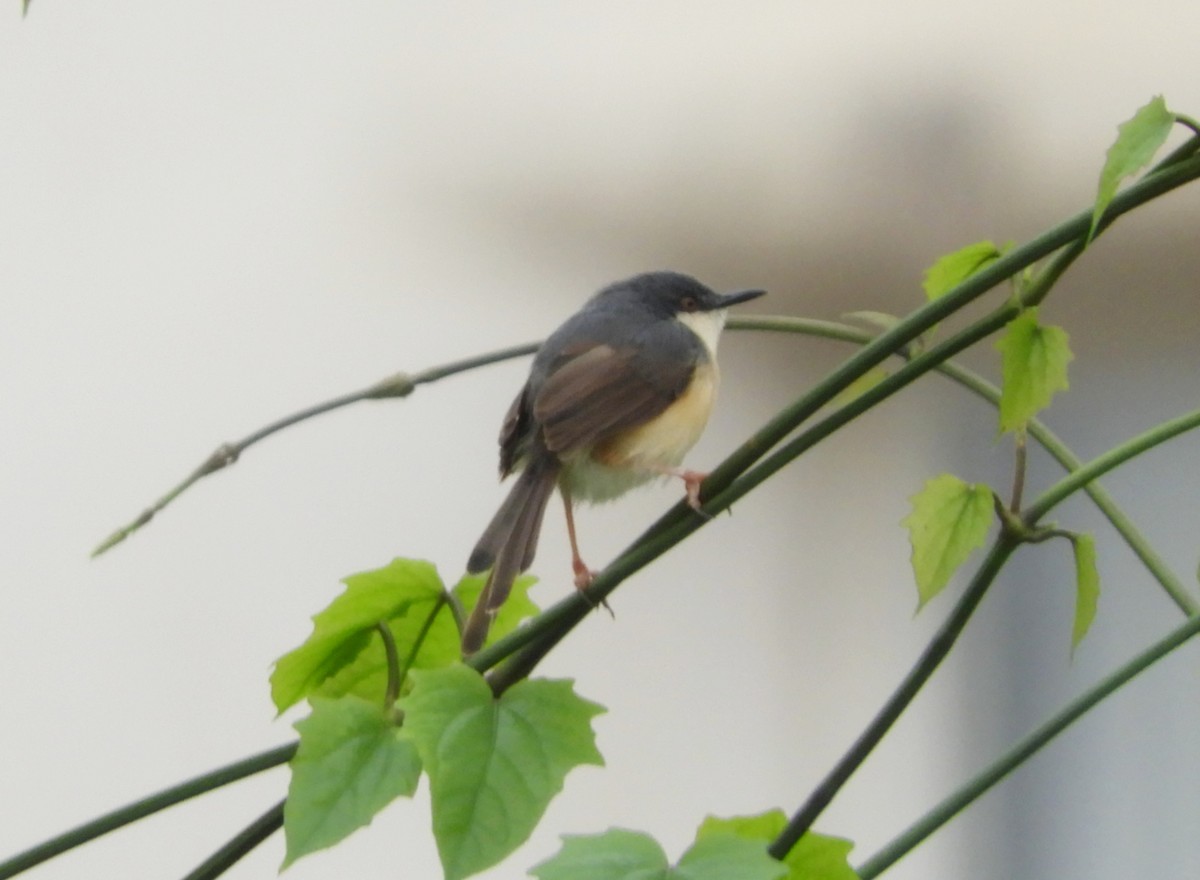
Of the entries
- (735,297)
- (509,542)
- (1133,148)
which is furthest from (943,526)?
(735,297)

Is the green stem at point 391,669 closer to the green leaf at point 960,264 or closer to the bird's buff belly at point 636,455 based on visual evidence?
the green leaf at point 960,264

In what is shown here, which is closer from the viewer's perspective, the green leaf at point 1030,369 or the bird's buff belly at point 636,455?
the green leaf at point 1030,369

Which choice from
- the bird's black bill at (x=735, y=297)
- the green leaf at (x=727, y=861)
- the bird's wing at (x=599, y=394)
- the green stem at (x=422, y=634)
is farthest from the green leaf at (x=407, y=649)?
the bird's black bill at (x=735, y=297)

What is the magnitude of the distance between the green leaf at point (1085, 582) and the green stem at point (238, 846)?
0.47 metres

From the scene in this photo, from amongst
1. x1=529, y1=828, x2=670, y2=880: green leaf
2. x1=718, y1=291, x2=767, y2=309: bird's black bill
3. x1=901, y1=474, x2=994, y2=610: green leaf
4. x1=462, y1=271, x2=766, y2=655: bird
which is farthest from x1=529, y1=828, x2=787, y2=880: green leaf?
x1=718, y1=291, x2=767, y2=309: bird's black bill

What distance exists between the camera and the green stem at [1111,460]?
78cm

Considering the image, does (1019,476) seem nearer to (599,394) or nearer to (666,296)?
(599,394)

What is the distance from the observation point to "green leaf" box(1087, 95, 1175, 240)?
68 cm

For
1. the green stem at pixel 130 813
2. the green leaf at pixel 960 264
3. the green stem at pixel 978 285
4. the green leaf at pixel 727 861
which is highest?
the green leaf at pixel 960 264

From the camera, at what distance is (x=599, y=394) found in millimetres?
1514

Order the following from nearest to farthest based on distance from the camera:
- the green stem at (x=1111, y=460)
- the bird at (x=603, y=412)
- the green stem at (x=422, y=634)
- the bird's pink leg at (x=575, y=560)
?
the green stem at (x=1111, y=460) → the green stem at (x=422, y=634) → the bird's pink leg at (x=575, y=560) → the bird at (x=603, y=412)

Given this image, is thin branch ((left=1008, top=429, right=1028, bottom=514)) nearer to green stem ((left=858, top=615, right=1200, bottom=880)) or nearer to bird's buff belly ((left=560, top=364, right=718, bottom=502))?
green stem ((left=858, top=615, right=1200, bottom=880))

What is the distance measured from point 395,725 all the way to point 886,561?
3.69 m

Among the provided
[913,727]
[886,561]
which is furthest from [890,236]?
[913,727]
